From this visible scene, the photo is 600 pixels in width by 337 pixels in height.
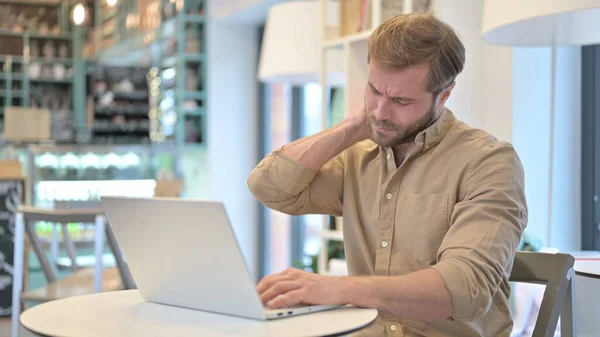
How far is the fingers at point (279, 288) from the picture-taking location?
1.30 metres

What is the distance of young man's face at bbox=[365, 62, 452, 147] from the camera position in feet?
5.06

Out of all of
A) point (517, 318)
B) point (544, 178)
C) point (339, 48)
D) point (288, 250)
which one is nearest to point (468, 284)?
point (517, 318)

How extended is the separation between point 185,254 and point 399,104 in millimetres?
542

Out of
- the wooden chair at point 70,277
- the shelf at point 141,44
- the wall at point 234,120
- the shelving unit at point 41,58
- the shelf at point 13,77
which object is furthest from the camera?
the shelving unit at point 41,58

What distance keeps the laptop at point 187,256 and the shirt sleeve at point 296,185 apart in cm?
41

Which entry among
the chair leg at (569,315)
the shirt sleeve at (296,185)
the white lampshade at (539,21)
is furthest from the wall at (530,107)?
the chair leg at (569,315)

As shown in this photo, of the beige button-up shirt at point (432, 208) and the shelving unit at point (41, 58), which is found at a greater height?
the shelving unit at point (41, 58)

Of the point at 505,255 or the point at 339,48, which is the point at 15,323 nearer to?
the point at 339,48

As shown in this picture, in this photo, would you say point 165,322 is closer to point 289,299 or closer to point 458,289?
point 289,299

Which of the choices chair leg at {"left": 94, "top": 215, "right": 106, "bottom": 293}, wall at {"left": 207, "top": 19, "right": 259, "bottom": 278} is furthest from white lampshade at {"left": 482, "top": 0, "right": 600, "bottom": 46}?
wall at {"left": 207, "top": 19, "right": 259, "bottom": 278}

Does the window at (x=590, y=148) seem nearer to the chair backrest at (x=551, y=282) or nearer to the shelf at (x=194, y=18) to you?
the chair backrest at (x=551, y=282)

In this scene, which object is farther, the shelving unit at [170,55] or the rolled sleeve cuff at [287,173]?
the shelving unit at [170,55]

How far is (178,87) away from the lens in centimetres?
768

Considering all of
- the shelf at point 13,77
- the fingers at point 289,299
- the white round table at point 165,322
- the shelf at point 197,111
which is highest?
the shelf at point 13,77
